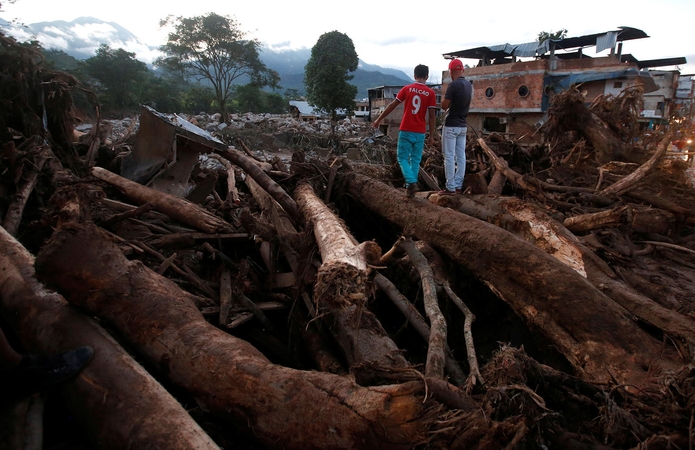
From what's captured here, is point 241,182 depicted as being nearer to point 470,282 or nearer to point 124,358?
point 470,282

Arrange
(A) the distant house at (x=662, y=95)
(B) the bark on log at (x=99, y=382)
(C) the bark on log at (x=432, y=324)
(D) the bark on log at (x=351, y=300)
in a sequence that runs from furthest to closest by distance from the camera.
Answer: (A) the distant house at (x=662, y=95) → (C) the bark on log at (x=432, y=324) → (D) the bark on log at (x=351, y=300) → (B) the bark on log at (x=99, y=382)

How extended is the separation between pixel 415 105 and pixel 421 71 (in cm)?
53

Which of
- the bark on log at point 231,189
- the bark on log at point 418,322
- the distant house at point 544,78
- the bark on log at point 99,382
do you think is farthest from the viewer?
the distant house at point 544,78

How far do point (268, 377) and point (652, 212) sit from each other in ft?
21.3

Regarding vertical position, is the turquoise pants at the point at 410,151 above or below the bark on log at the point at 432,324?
above

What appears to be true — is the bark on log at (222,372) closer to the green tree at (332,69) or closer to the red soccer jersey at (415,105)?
the red soccer jersey at (415,105)

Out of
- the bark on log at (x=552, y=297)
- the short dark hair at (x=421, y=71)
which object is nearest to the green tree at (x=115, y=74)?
the short dark hair at (x=421, y=71)

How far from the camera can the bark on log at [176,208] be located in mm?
4195

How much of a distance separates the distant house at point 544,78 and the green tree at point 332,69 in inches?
285

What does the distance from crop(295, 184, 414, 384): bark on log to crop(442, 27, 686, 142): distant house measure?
21514 mm

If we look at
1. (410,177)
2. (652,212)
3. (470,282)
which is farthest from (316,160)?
(652,212)

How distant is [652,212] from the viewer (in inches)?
229

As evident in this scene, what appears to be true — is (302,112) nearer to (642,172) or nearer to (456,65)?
(456,65)

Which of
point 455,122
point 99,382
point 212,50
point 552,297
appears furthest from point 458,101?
point 212,50
